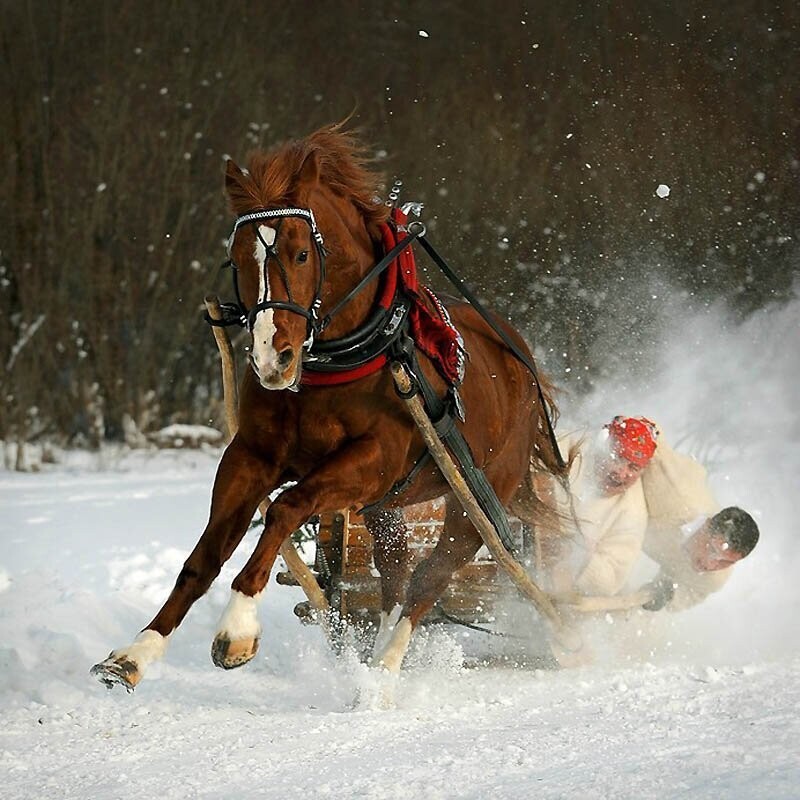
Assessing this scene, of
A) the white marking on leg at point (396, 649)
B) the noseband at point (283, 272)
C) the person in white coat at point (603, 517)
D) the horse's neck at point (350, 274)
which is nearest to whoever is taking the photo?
the noseband at point (283, 272)

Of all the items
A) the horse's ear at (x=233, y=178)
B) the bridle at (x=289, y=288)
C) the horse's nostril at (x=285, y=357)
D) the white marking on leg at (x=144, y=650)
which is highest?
the horse's ear at (x=233, y=178)

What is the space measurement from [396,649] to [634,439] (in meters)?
1.61

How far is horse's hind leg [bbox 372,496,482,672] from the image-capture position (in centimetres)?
523

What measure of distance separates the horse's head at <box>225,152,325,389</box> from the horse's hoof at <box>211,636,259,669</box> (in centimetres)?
77

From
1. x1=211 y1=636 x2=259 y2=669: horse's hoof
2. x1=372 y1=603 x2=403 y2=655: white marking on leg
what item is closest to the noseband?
x1=211 y1=636 x2=259 y2=669: horse's hoof

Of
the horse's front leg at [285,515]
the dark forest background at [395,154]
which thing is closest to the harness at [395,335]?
the horse's front leg at [285,515]

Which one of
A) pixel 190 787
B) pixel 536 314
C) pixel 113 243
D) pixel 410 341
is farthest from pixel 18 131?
pixel 190 787

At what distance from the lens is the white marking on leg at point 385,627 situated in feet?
18.1

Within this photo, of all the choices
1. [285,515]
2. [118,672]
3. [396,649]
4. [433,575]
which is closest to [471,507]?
[433,575]

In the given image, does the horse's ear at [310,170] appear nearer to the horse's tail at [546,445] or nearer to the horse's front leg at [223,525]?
the horse's front leg at [223,525]

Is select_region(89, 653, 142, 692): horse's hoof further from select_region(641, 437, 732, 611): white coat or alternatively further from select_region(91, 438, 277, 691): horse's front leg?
select_region(641, 437, 732, 611): white coat

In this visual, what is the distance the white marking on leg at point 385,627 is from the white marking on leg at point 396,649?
0.41ft

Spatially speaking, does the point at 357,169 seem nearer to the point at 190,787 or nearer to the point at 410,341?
the point at 410,341

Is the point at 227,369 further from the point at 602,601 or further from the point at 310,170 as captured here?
the point at 602,601
